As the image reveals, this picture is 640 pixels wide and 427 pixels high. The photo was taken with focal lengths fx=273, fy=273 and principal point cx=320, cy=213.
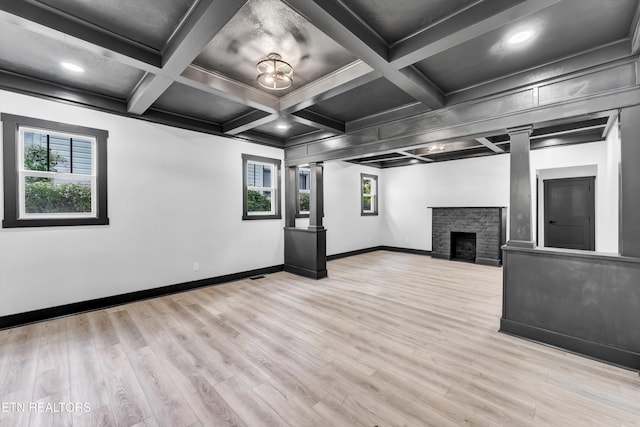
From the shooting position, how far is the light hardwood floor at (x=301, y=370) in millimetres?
1768

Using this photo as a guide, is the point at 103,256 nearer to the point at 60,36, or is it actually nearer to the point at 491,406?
the point at 60,36

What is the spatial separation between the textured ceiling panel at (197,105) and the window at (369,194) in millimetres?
4512

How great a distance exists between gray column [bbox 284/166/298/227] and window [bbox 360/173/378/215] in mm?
2707

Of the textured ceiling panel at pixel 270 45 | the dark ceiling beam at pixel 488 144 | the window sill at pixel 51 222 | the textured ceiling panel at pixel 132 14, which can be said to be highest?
the textured ceiling panel at pixel 132 14

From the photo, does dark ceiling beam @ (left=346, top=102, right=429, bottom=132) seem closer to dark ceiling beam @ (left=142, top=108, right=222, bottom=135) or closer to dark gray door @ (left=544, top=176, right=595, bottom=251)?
dark ceiling beam @ (left=142, top=108, right=222, bottom=135)

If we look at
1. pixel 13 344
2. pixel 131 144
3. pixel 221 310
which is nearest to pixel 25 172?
pixel 131 144

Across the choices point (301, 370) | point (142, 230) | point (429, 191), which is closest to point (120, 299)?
point (142, 230)

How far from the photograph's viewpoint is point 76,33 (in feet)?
7.02

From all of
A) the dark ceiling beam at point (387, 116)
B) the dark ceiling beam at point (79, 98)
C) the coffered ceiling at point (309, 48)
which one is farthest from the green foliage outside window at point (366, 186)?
the dark ceiling beam at point (79, 98)

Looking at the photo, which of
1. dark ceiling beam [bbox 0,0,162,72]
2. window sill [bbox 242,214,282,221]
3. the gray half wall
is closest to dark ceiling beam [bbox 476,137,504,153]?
the gray half wall

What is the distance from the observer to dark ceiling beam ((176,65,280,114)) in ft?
9.23

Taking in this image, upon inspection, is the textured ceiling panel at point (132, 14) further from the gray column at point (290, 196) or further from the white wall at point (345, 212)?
the white wall at point (345, 212)

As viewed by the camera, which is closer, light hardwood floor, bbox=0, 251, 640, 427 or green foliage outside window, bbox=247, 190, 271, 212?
light hardwood floor, bbox=0, 251, 640, 427

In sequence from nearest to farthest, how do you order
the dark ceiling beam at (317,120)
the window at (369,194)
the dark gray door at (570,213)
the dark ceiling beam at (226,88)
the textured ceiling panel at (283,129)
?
the dark ceiling beam at (226,88), the dark ceiling beam at (317,120), the textured ceiling panel at (283,129), the dark gray door at (570,213), the window at (369,194)
